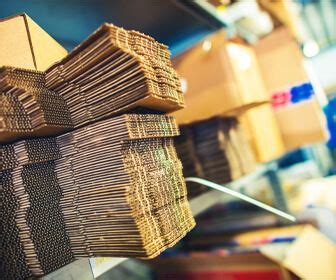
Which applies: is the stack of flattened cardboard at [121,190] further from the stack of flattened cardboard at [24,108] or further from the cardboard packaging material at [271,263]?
the cardboard packaging material at [271,263]

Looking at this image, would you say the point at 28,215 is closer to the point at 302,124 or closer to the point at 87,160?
the point at 87,160

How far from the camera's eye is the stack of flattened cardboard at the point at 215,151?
5.92ft

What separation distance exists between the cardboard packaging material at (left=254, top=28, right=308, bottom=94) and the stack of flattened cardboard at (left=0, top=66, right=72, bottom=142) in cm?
205

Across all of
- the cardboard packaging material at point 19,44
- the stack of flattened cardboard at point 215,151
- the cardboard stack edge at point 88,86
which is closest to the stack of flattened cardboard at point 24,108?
the cardboard stack edge at point 88,86

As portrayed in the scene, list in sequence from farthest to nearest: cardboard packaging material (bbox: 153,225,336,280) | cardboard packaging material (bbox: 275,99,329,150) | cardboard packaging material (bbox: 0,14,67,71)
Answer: cardboard packaging material (bbox: 275,99,329,150)
cardboard packaging material (bbox: 153,225,336,280)
cardboard packaging material (bbox: 0,14,67,71)

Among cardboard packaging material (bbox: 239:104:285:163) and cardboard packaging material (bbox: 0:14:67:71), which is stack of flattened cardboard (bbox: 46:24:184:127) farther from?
cardboard packaging material (bbox: 239:104:285:163)

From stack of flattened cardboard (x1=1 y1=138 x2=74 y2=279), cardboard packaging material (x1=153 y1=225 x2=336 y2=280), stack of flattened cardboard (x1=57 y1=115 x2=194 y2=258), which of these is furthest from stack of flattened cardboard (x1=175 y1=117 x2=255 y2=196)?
stack of flattened cardboard (x1=1 y1=138 x2=74 y2=279)

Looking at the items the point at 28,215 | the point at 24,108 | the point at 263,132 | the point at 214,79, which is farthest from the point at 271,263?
the point at 24,108

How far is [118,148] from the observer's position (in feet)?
2.59

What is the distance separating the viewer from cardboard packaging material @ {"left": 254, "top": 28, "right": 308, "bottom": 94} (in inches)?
93.0

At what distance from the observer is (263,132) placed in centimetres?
221

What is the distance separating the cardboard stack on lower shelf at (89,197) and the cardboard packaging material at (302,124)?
180 centimetres

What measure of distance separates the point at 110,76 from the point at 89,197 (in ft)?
1.16

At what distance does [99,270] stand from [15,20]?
0.88 m
